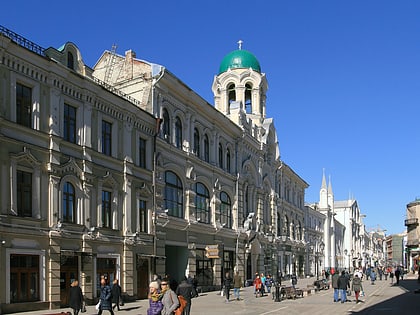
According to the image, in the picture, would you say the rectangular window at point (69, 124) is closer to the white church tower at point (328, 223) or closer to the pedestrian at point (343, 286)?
the pedestrian at point (343, 286)

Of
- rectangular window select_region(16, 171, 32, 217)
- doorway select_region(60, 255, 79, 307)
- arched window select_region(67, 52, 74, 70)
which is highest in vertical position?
arched window select_region(67, 52, 74, 70)

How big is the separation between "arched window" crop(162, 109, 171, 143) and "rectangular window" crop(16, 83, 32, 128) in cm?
1187

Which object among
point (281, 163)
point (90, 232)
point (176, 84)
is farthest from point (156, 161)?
point (281, 163)

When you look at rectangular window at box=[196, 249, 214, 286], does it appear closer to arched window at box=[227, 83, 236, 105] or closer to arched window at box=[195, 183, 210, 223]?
arched window at box=[195, 183, 210, 223]

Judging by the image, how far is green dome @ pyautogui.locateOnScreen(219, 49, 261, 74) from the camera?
5553 centimetres

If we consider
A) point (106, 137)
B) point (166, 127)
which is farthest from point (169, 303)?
point (166, 127)

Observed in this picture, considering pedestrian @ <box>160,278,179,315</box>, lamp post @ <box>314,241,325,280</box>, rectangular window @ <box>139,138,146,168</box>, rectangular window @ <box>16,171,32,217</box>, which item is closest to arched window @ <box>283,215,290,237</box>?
lamp post @ <box>314,241,325,280</box>

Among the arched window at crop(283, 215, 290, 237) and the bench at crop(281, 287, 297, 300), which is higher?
the arched window at crop(283, 215, 290, 237)

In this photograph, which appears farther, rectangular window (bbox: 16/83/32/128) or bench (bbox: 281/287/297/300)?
bench (bbox: 281/287/297/300)

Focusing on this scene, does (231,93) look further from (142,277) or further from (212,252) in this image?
(142,277)

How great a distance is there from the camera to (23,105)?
24.3 metres

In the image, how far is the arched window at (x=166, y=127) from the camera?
35.8m

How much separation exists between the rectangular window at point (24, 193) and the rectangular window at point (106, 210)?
17.6 feet

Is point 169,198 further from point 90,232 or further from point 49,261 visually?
point 49,261
